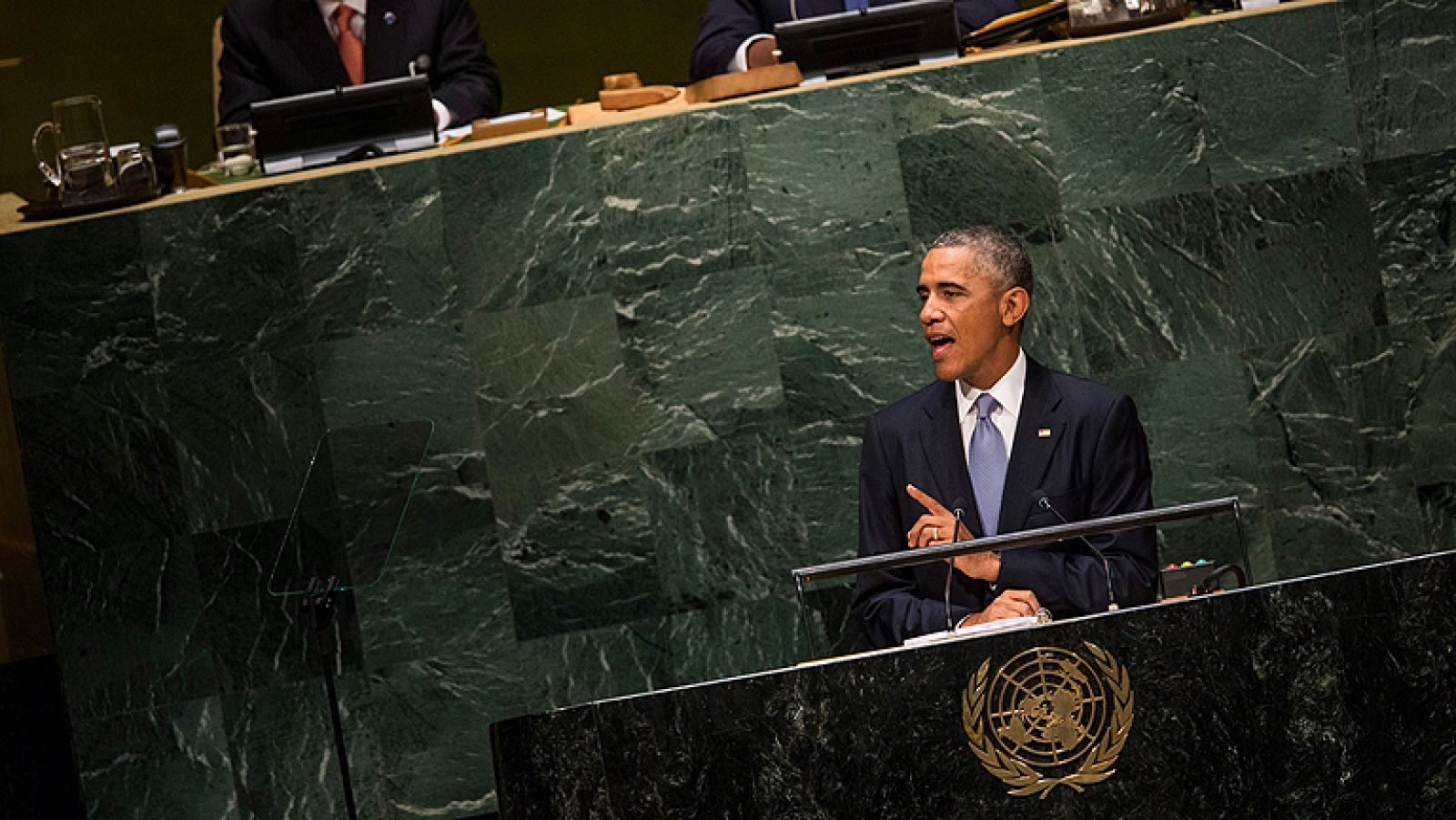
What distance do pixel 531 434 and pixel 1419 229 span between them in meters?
2.36

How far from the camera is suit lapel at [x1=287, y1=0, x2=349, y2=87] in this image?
16.9 feet

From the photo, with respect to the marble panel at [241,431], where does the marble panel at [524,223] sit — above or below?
above

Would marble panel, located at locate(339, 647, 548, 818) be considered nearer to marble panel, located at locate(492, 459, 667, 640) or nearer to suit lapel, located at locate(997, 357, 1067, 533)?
marble panel, located at locate(492, 459, 667, 640)

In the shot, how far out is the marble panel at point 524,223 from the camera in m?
4.50

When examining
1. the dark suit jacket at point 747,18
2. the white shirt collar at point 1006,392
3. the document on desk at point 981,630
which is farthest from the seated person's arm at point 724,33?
the document on desk at point 981,630

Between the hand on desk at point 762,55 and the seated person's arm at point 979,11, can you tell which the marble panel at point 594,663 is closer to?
the hand on desk at point 762,55

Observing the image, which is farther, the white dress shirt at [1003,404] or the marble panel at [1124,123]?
the marble panel at [1124,123]

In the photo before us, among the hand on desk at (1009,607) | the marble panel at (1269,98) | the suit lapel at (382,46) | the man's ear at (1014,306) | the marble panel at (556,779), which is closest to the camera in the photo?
the marble panel at (556,779)

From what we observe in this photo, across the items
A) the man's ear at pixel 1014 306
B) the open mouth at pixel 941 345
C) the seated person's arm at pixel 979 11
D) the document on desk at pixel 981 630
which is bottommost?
the document on desk at pixel 981 630

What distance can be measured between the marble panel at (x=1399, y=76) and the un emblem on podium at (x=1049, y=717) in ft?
8.17

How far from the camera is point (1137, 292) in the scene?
455 cm

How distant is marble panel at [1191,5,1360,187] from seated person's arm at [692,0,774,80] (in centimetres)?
123

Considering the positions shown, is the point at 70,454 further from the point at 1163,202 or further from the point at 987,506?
the point at 1163,202

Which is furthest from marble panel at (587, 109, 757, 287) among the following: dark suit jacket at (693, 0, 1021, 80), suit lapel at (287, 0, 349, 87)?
suit lapel at (287, 0, 349, 87)
